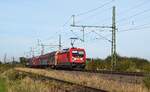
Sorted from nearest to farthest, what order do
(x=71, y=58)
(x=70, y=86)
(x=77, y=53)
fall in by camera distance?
(x=70, y=86)
(x=71, y=58)
(x=77, y=53)

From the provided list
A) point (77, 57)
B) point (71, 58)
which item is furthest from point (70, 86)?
point (77, 57)

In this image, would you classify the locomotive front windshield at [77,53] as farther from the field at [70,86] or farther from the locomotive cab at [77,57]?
the field at [70,86]

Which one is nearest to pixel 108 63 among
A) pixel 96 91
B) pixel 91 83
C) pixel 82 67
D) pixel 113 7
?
pixel 82 67

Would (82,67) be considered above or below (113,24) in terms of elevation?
below

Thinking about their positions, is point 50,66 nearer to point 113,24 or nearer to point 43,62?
point 43,62

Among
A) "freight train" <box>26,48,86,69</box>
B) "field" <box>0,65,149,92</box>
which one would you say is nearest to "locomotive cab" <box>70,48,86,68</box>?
"freight train" <box>26,48,86,69</box>

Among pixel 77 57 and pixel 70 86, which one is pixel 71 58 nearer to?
pixel 77 57

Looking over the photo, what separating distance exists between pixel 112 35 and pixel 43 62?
95.8ft

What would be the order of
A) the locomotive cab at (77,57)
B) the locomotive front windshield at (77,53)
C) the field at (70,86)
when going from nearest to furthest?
the field at (70,86), the locomotive cab at (77,57), the locomotive front windshield at (77,53)

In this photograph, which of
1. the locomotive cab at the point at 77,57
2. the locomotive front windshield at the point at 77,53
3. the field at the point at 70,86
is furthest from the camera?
the locomotive front windshield at the point at 77,53

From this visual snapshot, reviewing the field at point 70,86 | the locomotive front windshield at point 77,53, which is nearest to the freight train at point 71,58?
the locomotive front windshield at point 77,53

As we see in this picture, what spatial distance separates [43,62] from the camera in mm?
74625

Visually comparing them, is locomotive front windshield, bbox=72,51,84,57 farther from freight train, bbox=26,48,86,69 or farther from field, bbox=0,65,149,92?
field, bbox=0,65,149,92

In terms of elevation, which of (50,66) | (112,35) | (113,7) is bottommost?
(50,66)
